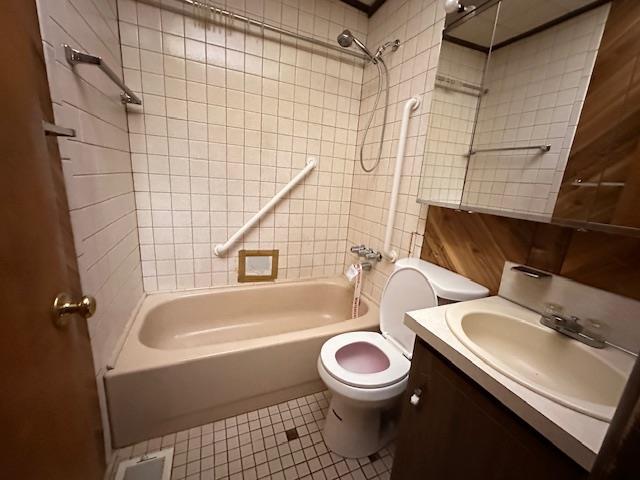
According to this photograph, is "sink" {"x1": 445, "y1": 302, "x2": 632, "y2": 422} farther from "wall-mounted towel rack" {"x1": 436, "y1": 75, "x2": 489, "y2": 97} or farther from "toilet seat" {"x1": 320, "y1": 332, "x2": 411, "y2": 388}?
"wall-mounted towel rack" {"x1": 436, "y1": 75, "x2": 489, "y2": 97}

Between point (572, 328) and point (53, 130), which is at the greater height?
point (53, 130)

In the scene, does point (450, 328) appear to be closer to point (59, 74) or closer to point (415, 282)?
point (415, 282)

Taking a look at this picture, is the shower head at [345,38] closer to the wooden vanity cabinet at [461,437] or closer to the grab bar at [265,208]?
the grab bar at [265,208]

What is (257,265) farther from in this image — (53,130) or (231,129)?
(53,130)

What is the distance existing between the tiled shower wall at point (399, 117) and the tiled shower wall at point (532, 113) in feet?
0.97

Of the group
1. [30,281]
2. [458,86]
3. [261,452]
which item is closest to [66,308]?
[30,281]

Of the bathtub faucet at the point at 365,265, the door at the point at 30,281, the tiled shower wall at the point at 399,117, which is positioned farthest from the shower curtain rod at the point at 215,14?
the bathtub faucet at the point at 365,265

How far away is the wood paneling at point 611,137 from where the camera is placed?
76 centimetres

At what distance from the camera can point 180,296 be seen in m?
1.73

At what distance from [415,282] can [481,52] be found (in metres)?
1.13

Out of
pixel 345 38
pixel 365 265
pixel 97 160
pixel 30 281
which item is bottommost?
pixel 365 265

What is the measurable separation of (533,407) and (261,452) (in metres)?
1.18

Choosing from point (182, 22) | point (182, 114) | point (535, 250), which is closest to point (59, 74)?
point (182, 114)

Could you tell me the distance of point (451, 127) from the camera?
1.29m
